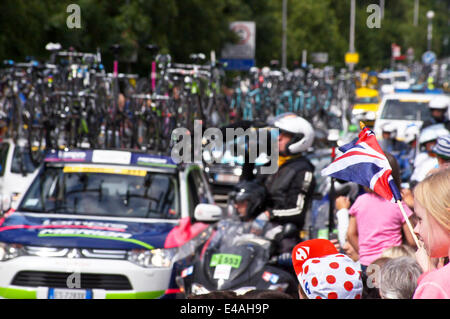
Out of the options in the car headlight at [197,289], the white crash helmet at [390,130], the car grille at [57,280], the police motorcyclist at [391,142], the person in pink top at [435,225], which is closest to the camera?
the person in pink top at [435,225]

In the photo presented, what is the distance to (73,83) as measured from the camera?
13.8 m

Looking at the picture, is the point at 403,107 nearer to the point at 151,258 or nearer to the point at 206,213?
the point at 206,213

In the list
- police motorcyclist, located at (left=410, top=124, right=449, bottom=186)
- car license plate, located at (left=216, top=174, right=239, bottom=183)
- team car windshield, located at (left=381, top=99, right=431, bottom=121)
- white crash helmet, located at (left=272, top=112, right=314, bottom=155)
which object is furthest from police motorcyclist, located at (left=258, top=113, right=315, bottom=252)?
team car windshield, located at (left=381, top=99, right=431, bottom=121)

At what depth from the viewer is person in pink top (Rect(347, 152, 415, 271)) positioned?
6340mm

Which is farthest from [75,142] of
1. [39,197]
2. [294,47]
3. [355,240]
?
[294,47]

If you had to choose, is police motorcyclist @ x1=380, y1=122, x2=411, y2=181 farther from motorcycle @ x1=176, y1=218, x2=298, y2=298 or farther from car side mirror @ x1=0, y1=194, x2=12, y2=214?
car side mirror @ x1=0, y1=194, x2=12, y2=214

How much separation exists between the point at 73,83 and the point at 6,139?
222cm

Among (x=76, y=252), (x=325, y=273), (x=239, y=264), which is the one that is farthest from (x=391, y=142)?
(x=325, y=273)

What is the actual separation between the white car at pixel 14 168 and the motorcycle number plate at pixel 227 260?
520 centimetres

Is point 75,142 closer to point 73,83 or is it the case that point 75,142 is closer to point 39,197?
point 73,83

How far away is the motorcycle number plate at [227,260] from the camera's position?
661cm

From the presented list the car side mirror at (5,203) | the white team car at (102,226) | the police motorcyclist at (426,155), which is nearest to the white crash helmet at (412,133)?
the police motorcyclist at (426,155)

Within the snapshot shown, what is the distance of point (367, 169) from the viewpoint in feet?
13.3

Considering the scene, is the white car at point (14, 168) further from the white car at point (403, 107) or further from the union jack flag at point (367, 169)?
the union jack flag at point (367, 169)
